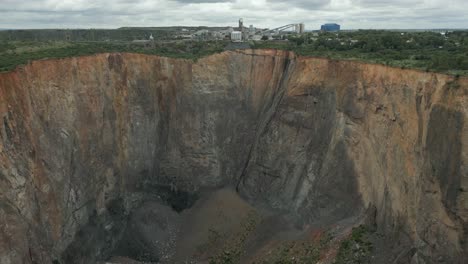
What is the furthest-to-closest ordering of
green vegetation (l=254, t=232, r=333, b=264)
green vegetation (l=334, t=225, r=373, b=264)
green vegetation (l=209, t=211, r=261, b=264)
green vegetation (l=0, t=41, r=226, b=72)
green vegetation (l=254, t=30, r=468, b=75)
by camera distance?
1. green vegetation (l=209, t=211, r=261, b=264)
2. green vegetation (l=0, t=41, r=226, b=72)
3. green vegetation (l=254, t=232, r=333, b=264)
4. green vegetation (l=254, t=30, r=468, b=75)
5. green vegetation (l=334, t=225, r=373, b=264)

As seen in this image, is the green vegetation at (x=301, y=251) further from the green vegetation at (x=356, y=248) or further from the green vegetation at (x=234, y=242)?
the green vegetation at (x=234, y=242)

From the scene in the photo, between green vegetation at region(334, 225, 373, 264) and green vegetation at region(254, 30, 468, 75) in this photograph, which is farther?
green vegetation at region(254, 30, 468, 75)

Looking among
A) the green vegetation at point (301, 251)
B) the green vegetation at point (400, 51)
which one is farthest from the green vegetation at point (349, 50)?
the green vegetation at point (301, 251)

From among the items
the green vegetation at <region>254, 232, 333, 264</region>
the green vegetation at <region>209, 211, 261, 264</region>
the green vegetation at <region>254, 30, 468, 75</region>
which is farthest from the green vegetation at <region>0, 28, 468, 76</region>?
the green vegetation at <region>209, 211, 261, 264</region>

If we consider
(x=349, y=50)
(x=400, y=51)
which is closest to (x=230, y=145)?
(x=349, y=50)

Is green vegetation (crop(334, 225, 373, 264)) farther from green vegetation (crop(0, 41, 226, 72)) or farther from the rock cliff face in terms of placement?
green vegetation (crop(0, 41, 226, 72))

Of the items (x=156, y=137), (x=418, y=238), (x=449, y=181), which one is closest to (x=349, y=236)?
(x=418, y=238)
